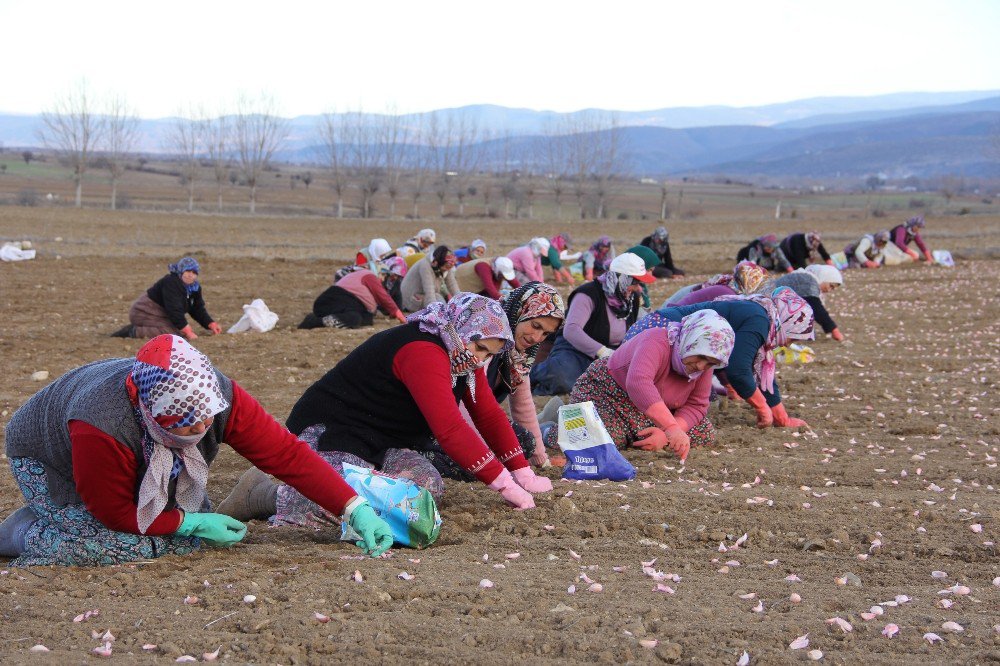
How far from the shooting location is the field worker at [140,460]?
3.35 meters

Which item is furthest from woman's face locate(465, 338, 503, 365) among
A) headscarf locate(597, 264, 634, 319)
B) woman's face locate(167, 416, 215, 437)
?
headscarf locate(597, 264, 634, 319)

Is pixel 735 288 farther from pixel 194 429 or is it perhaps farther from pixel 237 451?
pixel 194 429

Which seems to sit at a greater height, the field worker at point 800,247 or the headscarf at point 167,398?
the field worker at point 800,247

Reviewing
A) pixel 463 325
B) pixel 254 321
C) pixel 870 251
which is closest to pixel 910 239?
pixel 870 251

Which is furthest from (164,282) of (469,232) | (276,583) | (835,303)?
(469,232)

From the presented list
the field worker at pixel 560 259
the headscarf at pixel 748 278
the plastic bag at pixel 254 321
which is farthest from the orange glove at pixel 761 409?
the field worker at pixel 560 259

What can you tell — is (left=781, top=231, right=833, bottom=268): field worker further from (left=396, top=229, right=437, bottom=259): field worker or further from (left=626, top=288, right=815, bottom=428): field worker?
(left=626, top=288, right=815, bottom=428): field worker

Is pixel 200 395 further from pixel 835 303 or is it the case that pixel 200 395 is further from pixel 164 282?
pixel 835 303

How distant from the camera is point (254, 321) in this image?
11.9 meters

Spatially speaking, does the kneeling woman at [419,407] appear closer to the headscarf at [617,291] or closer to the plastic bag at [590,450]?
the plastic bag at [590,450]

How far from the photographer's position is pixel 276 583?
3.55m

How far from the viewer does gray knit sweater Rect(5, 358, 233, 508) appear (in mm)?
3447

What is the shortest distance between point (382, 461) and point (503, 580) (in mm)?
1310

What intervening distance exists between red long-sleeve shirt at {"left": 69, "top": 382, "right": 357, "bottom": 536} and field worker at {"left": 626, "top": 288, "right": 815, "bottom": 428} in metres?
3.23
